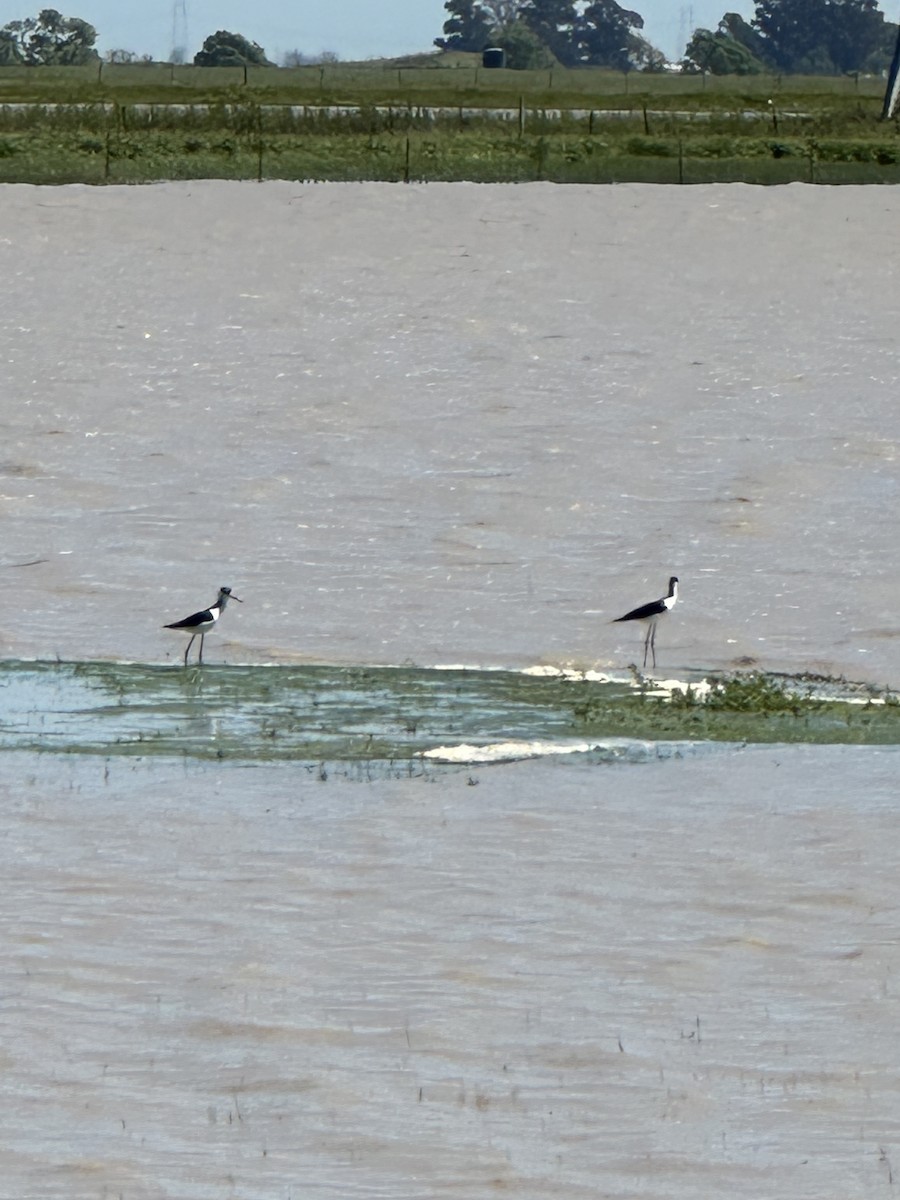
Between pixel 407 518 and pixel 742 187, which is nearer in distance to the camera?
pixel 407 518

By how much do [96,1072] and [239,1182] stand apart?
100cm

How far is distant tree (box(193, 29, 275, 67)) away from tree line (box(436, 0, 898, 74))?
150 feet

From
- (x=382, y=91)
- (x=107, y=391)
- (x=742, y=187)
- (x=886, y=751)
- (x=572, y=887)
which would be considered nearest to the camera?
(x=572, y=887)

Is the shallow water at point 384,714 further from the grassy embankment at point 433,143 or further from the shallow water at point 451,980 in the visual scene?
the grassy embankment at point 433,143

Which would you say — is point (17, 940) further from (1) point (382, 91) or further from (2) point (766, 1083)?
(1) point (382, 91)

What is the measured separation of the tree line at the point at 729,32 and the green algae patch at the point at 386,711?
510 feet

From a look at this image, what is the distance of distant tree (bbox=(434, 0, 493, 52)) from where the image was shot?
6802 inches

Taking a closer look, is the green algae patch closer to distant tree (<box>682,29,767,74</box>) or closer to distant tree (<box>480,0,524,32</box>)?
distant tree (<box>682,29,767,74</box>)

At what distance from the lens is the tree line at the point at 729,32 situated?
6796 inches

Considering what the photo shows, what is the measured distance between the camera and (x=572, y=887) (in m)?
10.8

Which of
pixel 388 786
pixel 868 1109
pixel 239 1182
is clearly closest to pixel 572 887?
pixel 388 786

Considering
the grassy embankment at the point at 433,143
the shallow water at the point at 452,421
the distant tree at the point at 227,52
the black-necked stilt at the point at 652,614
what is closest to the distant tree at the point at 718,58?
the distant tree at the point at 227,52

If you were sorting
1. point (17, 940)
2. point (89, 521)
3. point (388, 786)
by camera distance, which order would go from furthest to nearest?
1. point (89, 521)
2. point (388, 786)
3. point (17, 940)

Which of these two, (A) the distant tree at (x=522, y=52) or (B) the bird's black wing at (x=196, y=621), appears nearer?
(B) the bird's black wing at (x=196, y=621)
